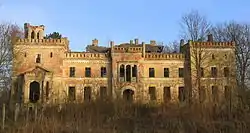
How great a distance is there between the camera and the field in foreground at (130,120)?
46.0 feet

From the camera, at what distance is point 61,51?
142ft

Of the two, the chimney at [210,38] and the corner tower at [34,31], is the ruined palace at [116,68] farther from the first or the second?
the chimney at [210,38]

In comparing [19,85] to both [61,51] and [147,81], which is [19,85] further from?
[147,81]

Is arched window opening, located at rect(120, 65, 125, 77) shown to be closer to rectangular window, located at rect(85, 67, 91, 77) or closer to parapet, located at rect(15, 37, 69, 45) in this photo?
rectangular window, located at rect(85, 67, 91, 77)

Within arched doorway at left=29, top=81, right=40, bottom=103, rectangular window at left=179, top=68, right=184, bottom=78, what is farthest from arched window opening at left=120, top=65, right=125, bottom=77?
arched doorway at left=29, top=81, right=40, bottom=103

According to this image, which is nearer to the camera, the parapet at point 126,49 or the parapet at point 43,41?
the parapet at point 43,41

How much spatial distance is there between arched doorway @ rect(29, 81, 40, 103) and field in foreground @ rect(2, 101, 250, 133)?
75.8ft

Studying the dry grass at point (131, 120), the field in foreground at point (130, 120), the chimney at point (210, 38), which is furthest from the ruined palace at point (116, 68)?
the dry grass at point (131, 120)

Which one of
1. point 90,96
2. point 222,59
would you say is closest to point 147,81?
point 222,59

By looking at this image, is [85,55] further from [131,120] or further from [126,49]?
[131,120]

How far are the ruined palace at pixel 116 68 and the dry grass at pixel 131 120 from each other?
79.2 ft

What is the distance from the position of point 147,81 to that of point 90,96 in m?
26.1

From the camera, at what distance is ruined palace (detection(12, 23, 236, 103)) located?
137 feet

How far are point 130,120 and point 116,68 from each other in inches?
1053
